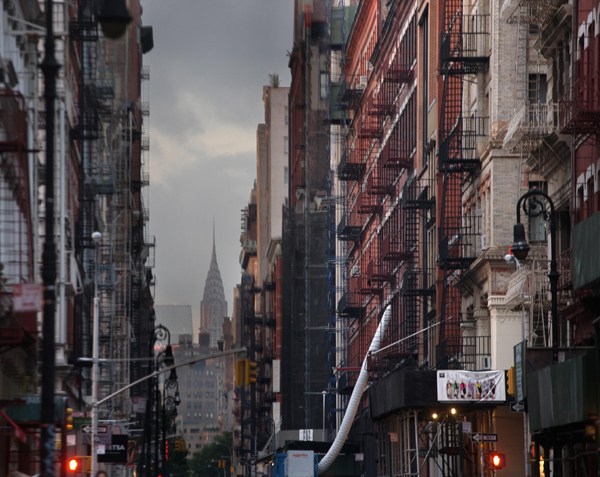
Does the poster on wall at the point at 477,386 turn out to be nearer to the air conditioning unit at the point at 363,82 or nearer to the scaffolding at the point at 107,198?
the scaffolding at the point at 107,198

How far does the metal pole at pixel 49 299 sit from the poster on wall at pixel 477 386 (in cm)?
2465

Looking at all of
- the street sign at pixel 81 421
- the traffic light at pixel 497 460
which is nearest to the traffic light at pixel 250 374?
the street sign at pixel 81 421

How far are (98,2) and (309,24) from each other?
76.2 m

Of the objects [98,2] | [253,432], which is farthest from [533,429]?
[253,432]

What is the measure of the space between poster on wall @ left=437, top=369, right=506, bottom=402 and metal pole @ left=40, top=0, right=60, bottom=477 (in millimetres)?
24647

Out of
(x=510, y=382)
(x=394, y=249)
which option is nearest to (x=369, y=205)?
(x=394, y=249)

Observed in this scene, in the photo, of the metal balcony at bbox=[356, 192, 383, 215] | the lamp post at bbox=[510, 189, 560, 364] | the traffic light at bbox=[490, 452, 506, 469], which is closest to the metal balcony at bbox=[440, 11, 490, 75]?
the lamp post at bbox=[510, 189, 560, 364]

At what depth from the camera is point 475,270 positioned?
4481 centimetres

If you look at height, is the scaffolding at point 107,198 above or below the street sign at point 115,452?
above

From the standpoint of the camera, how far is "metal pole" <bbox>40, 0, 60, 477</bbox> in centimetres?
1721

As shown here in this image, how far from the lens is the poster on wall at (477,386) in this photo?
4009 centimetres

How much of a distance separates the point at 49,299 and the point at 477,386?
82.4ft

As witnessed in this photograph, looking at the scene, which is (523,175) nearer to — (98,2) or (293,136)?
(98,2)

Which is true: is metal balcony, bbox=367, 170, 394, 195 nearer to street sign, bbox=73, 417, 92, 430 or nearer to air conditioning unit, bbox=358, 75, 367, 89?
air conditioning unit, bbox=358, 75, 367, 89
